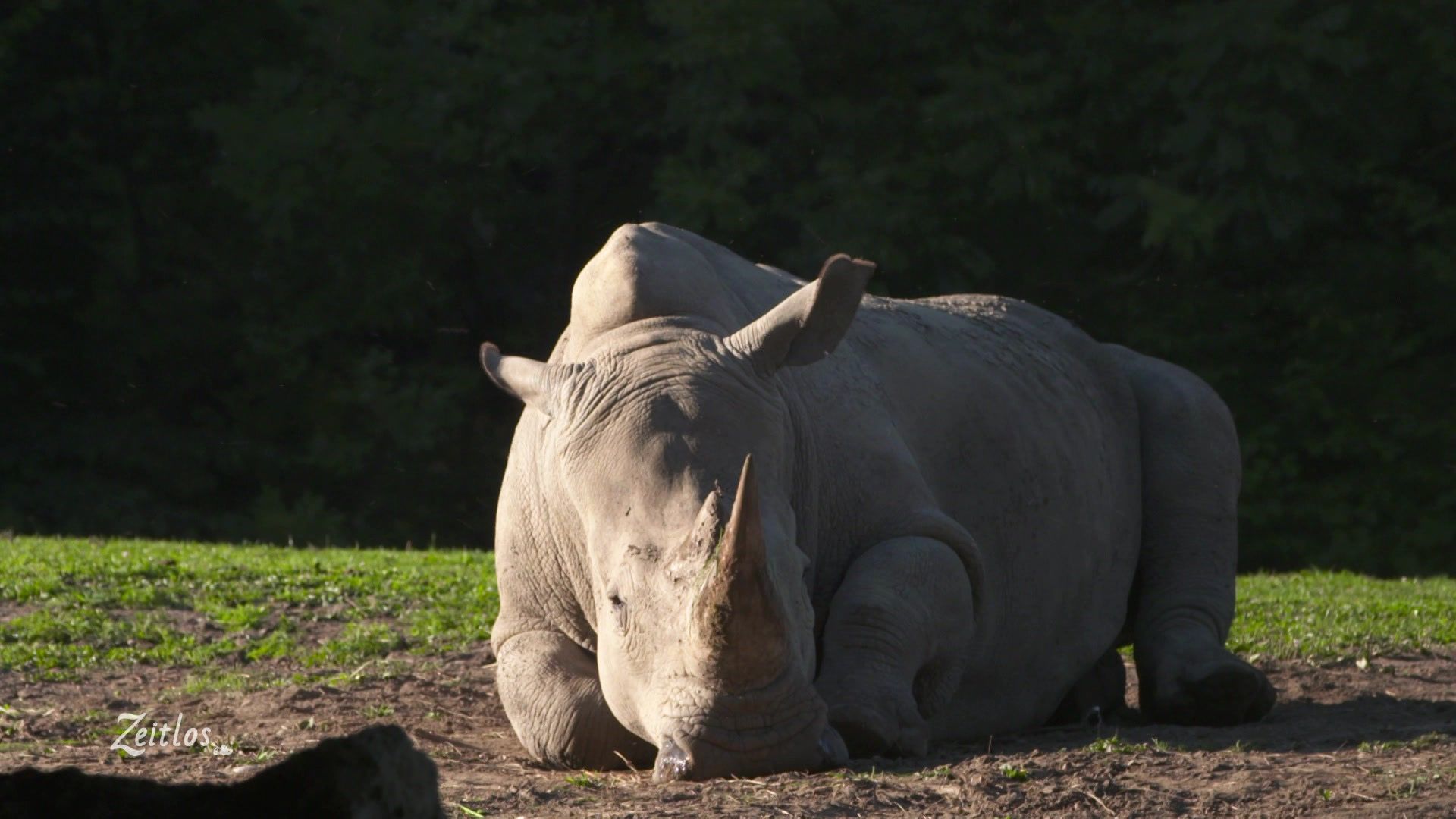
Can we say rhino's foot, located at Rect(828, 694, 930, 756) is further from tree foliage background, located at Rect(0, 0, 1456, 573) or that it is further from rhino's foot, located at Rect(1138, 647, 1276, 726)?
tree foliage background, located at Rect(0, 0, 1456, 573)

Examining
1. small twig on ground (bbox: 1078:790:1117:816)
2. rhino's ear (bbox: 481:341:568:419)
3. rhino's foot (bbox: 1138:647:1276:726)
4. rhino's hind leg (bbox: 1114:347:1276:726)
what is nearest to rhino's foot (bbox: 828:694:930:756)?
small twig on ground (bbox: 1078:790:1117:816)

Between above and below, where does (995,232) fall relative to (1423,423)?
above

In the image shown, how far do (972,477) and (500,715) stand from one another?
1.81 meters

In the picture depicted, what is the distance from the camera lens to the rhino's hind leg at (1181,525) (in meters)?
7.06

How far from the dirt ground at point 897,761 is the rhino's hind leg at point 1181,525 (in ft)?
1.19

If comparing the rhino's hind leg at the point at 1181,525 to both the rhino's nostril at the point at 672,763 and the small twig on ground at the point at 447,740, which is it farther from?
the rhino's nostril at the point at 672,763

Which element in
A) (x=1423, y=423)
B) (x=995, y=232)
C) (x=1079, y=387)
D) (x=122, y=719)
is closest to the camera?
(x=122, y=719)

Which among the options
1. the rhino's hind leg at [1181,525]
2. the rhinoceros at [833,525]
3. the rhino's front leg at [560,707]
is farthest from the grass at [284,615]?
the rhino's front leg at [560,707]

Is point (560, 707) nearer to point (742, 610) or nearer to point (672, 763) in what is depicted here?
point (672, 763)

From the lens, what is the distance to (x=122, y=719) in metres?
6.09

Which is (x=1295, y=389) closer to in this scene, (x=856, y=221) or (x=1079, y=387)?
(x=856, y=221)

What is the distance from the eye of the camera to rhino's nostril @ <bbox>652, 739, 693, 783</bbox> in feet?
14.8

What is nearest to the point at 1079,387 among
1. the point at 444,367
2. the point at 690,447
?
the point at 690,447

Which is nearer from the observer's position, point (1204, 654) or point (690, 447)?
point (690, 447)
